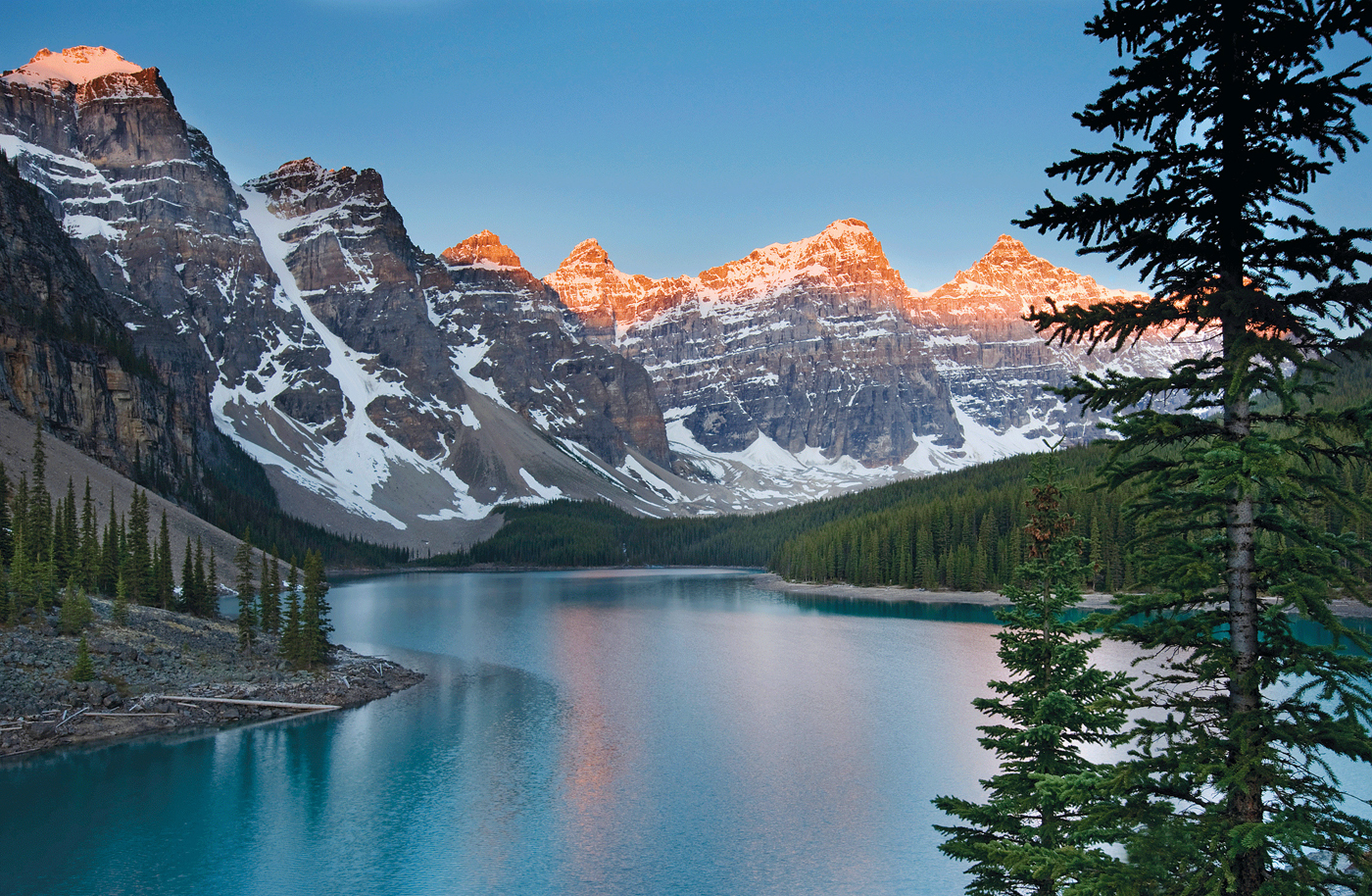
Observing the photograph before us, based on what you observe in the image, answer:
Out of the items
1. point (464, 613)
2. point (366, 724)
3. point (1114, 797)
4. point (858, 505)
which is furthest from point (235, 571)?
point (1114, 797)

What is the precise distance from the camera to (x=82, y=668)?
4188 centimetres

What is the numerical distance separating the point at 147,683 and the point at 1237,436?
4867 cm

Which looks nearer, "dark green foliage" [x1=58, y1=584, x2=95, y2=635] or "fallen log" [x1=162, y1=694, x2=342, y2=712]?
"fallen log" [x1=162, y1=694, x2=342, y2=712]

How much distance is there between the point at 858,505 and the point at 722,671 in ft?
355

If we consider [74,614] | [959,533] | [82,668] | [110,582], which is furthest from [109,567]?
[959,533]

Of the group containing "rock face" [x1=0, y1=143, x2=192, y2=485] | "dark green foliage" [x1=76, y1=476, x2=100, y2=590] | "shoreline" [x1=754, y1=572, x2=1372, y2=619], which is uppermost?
"rock face" [x1=0, y1=143, x2=192, y2=485]

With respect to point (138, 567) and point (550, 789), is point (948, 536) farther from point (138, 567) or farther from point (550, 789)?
point (550, 789)

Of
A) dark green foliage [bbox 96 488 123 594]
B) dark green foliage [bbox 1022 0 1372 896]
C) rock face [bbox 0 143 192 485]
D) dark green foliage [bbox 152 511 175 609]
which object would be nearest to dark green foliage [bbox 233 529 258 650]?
dark green foliage [bbox 152 511 175 609]

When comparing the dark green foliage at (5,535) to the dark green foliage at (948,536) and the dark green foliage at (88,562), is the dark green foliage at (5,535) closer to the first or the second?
the dark green foliage at (88,562)

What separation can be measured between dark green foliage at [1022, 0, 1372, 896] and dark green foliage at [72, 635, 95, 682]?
153 ft

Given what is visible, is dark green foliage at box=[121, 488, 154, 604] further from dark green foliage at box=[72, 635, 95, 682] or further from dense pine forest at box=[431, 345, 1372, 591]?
dense pine forest at box=[431, 345, 1372, 591]

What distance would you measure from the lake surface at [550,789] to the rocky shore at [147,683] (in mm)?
1797

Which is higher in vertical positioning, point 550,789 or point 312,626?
point 312,626

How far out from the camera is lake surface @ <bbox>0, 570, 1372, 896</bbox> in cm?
2681
